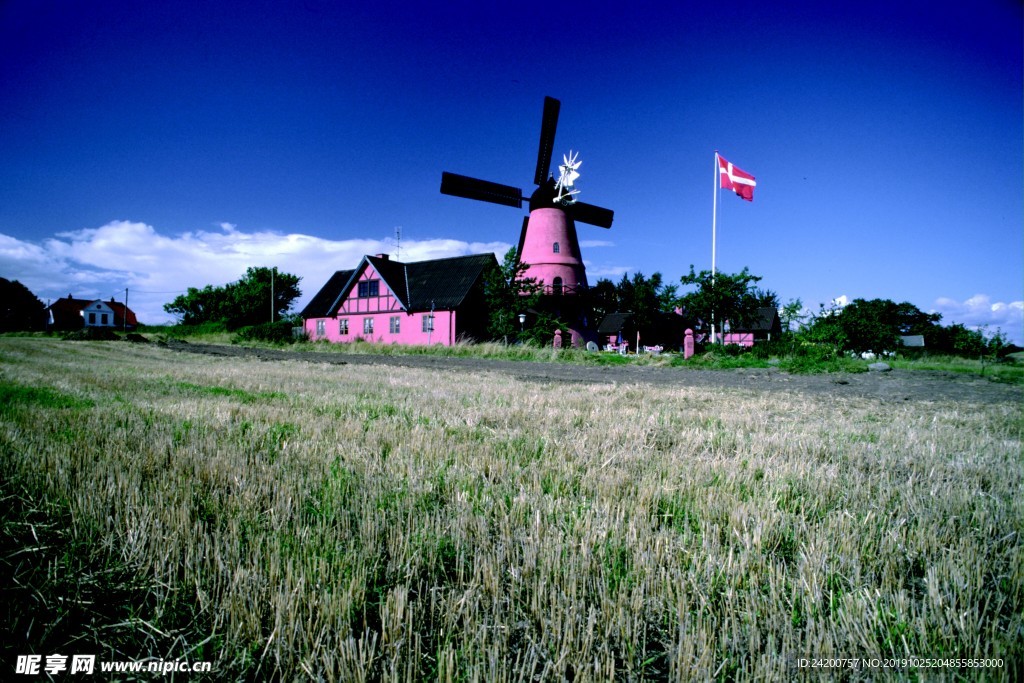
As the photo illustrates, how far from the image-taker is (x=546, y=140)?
1534 inches

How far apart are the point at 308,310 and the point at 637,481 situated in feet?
159

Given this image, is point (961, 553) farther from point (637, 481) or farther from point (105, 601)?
point (105, 601)

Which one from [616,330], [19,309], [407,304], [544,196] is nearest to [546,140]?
[544,196]

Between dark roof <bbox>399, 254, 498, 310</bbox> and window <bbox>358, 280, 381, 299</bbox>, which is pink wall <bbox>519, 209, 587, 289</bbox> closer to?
dark roof <bbox>399, 254, 498, 310</bbox>

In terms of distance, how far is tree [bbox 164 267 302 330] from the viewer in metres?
66.7

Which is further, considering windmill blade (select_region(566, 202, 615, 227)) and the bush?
windmill blade (select_region(566, 202, 615, 227))

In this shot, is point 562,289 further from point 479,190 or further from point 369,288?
point 369,288

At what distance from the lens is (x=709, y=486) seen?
3.10m

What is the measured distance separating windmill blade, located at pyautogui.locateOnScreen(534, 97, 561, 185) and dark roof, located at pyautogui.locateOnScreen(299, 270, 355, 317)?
21704 mm

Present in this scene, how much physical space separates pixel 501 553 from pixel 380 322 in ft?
134

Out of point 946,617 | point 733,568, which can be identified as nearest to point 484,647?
point 733,568

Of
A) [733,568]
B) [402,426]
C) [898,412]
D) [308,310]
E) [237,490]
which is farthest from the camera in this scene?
[308,310]

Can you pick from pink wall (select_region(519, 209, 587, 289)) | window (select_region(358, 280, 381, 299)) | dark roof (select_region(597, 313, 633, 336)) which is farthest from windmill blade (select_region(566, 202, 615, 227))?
dark roof (select_region(597, 313, 633, 336))

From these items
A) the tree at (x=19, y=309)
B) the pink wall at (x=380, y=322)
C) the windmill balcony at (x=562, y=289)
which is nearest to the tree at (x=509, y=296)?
the windmill balcony at (x=562, y=289)
